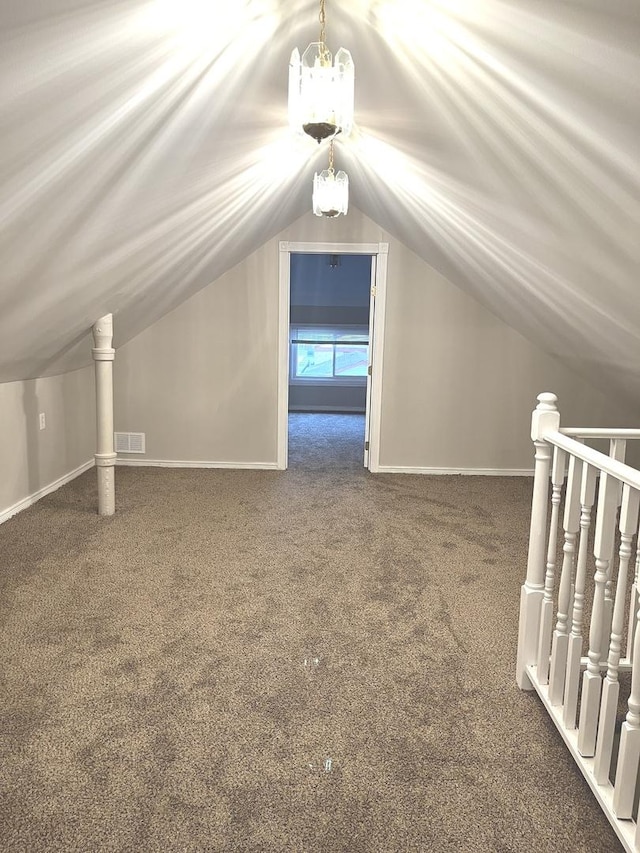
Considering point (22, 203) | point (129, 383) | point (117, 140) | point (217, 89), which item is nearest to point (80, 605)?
point (22, 203)

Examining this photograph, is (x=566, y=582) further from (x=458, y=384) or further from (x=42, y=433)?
(x=42, y=433)

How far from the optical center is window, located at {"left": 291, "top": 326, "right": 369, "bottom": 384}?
9.51 metres

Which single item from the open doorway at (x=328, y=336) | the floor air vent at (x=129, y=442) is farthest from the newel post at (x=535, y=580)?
the open doorway at (x=328, y=336)

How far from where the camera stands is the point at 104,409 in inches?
157

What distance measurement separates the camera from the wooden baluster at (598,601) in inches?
65.2

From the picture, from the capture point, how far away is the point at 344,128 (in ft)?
5.97

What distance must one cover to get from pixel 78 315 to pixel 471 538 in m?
2.62

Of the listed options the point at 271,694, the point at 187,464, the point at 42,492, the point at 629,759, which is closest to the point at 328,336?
the point at 187,464

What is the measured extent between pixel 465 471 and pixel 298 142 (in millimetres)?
3139

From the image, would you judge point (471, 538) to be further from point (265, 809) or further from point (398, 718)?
point (265, 809)

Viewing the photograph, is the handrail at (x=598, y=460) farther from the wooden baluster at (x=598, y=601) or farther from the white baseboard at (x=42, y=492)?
the white baseboard at (x=42, y=492)

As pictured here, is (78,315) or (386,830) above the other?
(78,315)

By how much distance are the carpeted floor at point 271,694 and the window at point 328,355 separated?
5.63 meters

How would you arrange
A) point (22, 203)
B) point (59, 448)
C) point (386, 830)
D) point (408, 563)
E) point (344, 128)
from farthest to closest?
point (59, 448) → point (408, 563) → point (22, 203) → point (344, 128) → point (386, 830)
